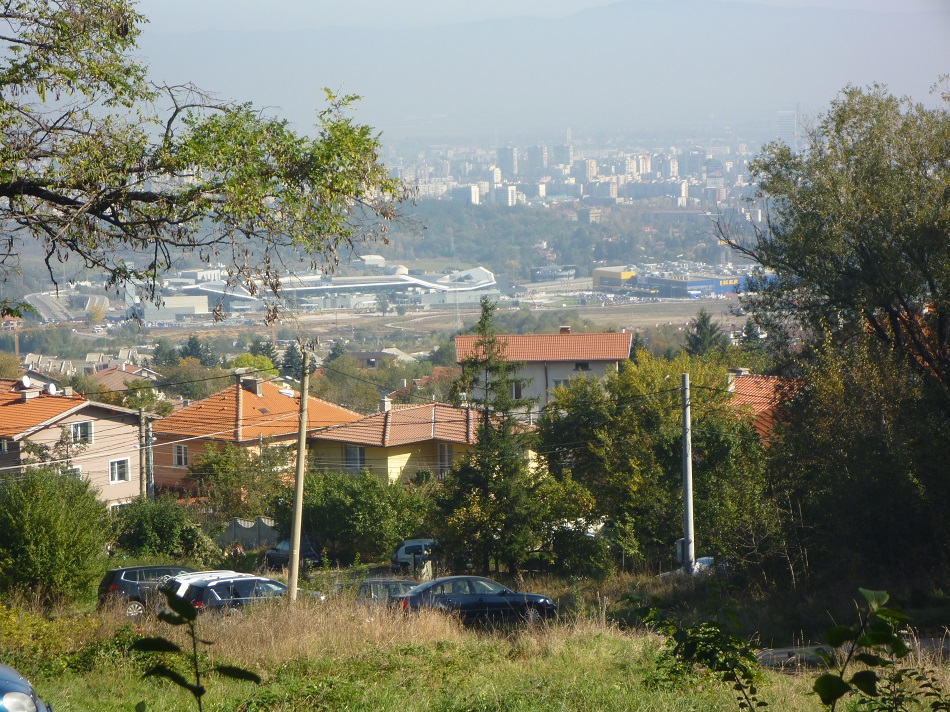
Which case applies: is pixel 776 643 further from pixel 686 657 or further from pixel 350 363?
pixel 350 363

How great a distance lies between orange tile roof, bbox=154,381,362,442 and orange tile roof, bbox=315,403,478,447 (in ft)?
6.28

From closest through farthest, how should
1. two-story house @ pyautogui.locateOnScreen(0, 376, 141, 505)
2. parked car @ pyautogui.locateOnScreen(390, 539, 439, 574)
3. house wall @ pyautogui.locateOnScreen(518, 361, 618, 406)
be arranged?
1. parked car @ pyautogui.locateOnScreen(390, 539, 439, 574)
2. two-story house @ pyautogui.locateOnScreen(0, 376, 141, 505)
3. house wall @ pyautogui.locateOnScreen(518, 361, 618, 406)

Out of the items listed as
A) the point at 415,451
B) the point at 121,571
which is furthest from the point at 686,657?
the point at 415,451

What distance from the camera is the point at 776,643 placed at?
13.5m

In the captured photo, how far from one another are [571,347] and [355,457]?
25.5m

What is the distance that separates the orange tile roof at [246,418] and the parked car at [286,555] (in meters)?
10.7

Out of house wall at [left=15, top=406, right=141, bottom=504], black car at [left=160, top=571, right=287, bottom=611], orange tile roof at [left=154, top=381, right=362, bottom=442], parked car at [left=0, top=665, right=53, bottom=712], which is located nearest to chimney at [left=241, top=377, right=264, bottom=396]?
orange tile roof at [left=154, top=381, right=362, bottom=442]

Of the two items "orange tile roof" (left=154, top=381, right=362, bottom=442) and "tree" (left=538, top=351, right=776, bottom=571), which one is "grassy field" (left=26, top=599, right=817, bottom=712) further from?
"orange tile roof" (left=154, top=381, right=362, bottom=442)

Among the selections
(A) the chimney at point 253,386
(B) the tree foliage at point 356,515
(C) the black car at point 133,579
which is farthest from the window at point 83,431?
(C) the black car at point 133,579

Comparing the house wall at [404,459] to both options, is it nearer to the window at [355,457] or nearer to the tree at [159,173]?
the window at [355,457]

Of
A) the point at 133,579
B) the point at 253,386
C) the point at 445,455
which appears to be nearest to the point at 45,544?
the point at 133,579

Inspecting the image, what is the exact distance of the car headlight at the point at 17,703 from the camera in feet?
17.6

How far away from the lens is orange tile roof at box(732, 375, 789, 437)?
67.8 feet

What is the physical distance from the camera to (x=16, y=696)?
5480 millimetres
